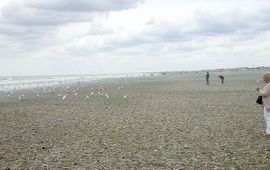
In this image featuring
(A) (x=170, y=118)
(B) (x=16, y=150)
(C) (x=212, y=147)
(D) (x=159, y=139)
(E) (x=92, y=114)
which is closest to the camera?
(C) (x=212, y=147)

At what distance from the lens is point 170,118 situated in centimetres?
1897

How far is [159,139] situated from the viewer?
13539mm

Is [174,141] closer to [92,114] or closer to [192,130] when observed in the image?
[192,130]

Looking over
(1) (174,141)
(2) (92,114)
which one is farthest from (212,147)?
(2) (92,114)

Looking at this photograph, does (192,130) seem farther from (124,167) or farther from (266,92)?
(124,167)

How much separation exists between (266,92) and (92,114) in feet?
37.6

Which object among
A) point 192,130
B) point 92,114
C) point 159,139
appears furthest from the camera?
point 92,114

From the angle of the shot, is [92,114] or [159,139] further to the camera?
[92,114]

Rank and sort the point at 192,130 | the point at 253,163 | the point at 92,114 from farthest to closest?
the point at 92,114 → the point at 192,130 → the point at 253,163

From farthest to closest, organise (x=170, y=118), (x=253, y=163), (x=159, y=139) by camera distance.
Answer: (x=170, y=118) < (x=159, y=139) < (x=253, y=163)

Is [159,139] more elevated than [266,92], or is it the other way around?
[266,92]

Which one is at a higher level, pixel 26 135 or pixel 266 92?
pixel 266 92

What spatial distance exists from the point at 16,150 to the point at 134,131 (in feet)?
14.7

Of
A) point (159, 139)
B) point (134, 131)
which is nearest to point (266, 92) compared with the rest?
point (159, 139)
